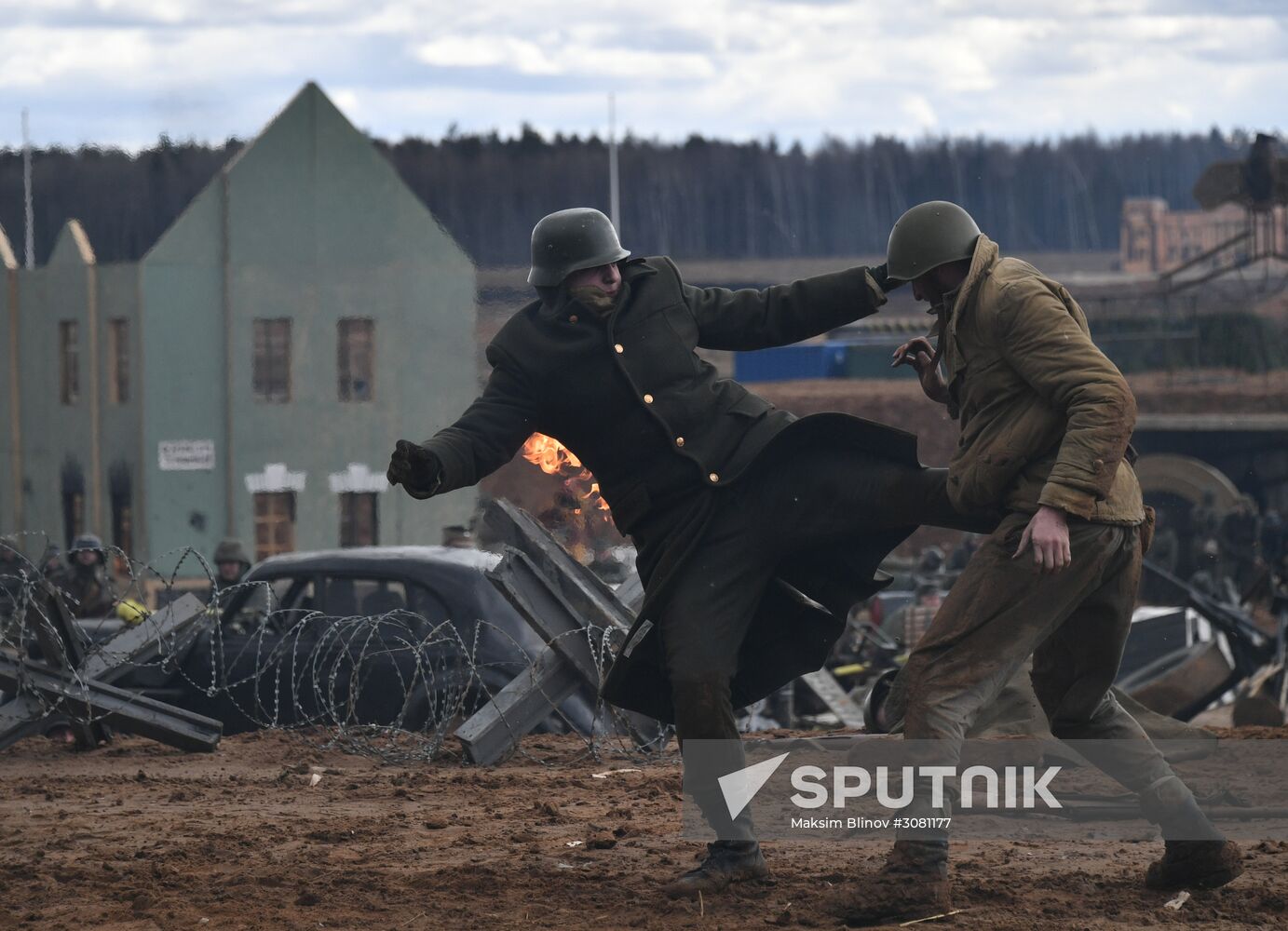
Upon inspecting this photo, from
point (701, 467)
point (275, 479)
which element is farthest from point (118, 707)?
point (275, 479)

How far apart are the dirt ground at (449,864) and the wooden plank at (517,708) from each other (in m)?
0.36

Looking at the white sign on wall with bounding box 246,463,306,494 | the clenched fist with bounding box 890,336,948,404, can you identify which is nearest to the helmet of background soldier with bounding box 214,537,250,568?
the clenched fist with bounding box 890,336,948,404

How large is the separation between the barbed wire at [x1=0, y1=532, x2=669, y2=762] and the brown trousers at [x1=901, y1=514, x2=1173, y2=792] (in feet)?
13.1

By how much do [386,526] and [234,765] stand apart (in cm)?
2421

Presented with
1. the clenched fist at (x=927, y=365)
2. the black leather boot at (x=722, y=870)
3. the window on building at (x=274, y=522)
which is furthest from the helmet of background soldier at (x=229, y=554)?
the window on building at (x=274, y=522)

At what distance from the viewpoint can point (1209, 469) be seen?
1497 inches

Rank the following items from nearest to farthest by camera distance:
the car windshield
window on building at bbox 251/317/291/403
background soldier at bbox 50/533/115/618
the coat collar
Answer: the coat collar < the car windshield < background soldier at bbox 50/533/115/618 < window on building at bbox 251/317/291/403

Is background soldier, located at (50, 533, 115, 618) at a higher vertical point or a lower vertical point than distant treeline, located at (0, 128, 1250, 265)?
lower

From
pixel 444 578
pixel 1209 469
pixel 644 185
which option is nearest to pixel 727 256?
pixel 644 185

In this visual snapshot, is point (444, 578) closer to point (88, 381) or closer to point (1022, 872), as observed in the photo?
point (1022, 872)

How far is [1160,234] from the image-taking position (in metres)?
80.1

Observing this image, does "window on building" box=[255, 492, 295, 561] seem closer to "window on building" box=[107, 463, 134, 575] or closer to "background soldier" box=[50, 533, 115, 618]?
"window on building" box=[107, 463, 134, 575]

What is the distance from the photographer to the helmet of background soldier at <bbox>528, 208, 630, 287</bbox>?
5.70m

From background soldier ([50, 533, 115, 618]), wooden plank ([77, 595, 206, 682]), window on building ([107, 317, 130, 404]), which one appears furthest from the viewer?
window on building ([107, 317, 130, 404])
